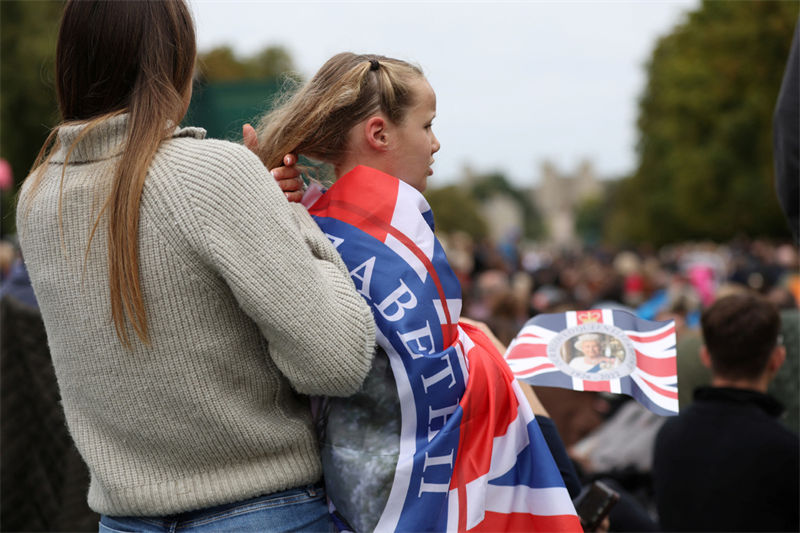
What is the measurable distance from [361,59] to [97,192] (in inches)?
26.2

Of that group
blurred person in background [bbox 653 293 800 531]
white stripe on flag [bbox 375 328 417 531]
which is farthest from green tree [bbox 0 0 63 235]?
white stripe on flag [bbox 375 328 417 531]

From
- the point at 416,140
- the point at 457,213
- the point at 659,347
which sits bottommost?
the point at 457,213

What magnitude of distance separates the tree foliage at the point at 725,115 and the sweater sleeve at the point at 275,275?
2587 cm

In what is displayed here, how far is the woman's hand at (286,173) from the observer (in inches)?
76.3

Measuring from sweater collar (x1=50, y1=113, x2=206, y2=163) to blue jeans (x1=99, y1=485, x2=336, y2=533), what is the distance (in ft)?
2.28

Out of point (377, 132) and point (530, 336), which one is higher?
point (377, 132)

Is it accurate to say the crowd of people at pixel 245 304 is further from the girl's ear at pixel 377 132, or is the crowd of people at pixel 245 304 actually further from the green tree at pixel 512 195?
the green tree at pixel 512 195

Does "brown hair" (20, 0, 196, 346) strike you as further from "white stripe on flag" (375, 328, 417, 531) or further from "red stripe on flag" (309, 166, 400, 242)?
"white stripe on flag" (375, 328, 417, 531)

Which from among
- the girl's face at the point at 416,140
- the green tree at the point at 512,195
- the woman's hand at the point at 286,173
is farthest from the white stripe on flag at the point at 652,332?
the green tree at the point at 512,195

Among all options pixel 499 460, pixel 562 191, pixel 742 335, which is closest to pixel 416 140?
pixel 499 460

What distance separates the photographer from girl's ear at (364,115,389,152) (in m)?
1.91

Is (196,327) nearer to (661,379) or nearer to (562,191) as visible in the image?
(661,379)

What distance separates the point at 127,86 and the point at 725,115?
33.5 m

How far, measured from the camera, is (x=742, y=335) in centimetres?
330
